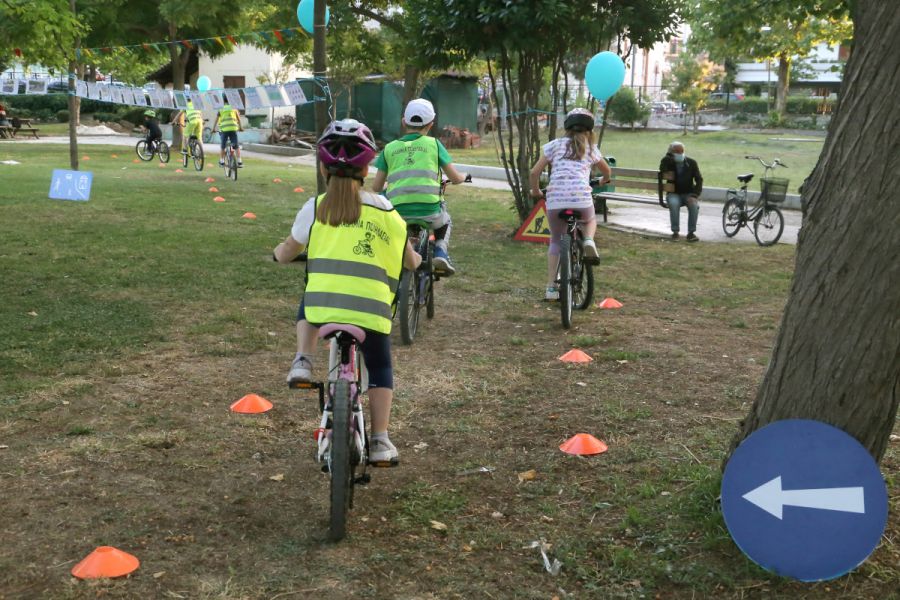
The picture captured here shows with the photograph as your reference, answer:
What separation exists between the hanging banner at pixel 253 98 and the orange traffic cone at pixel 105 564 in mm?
12519

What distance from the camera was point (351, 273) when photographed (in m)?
3.97

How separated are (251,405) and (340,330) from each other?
2.04 metres

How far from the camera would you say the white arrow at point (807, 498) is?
349 cm

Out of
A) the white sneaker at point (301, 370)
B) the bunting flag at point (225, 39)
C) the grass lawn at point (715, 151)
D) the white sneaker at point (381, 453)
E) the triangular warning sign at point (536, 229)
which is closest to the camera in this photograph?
the white sneaker at point (301, 370)

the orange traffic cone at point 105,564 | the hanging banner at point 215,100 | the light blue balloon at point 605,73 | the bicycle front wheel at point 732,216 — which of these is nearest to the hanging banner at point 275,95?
the hanging banner at point 215,100

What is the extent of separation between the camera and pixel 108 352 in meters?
6.85

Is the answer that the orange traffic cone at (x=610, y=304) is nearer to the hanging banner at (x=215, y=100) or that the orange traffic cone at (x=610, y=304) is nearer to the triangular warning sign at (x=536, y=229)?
the triangular warning sign at (x=536, y=229)

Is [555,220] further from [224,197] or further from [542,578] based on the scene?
[224,197]

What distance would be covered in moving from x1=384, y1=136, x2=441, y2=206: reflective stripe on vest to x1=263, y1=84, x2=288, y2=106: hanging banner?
8.11m

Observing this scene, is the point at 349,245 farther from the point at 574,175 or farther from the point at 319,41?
the point at 319,41

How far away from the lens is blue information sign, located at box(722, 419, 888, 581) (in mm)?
3482

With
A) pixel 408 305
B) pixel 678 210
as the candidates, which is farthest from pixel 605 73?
pixel 408 305

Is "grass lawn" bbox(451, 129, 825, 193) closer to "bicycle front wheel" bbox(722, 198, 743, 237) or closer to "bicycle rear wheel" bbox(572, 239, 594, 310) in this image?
"bicycle front wheel" bbox(722, 198, 743, 237)

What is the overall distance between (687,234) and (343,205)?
35.4ft
